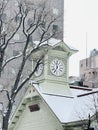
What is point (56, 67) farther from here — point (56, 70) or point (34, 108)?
point (34, 108)

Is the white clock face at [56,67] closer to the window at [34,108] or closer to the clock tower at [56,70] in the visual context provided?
the clock tower at [56,70]

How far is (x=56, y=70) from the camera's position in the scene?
42.7m

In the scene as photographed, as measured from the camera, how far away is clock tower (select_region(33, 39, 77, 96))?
4171cm

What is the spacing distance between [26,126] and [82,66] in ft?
258

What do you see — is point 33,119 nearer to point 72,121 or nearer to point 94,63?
point 72,121

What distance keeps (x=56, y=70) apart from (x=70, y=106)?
5521 millimetres

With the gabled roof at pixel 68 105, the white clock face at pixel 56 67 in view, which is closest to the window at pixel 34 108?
the gabled roof at pixel 68 105

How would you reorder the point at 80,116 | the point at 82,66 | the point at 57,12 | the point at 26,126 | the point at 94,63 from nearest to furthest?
the point at 80,116 → the point at 26,126 → the point at 57,12 → the point at 94,63 → the point at 82,66

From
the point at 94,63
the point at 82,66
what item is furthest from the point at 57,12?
the point at 82,66

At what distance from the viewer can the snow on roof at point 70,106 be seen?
34834mm

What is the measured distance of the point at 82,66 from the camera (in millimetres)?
119000

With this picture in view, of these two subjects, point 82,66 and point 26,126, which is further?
point 82,66

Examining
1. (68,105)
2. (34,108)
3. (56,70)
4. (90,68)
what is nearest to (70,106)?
(68,105)

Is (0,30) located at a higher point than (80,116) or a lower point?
higher
